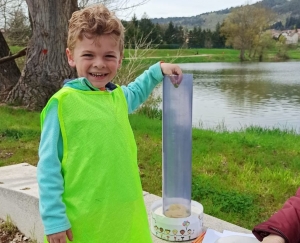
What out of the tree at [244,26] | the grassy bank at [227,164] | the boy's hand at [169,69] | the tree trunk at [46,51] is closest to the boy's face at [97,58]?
the boy's hand at [169,69]

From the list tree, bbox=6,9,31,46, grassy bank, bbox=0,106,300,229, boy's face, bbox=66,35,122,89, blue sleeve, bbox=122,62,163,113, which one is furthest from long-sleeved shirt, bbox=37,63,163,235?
tree, bbox=6,9,31,46

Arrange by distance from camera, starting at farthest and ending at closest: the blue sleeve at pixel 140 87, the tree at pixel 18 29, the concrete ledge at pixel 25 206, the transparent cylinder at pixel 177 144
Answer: the tree at pixel 18 29, the concrete ledge at pixel 25 206, the transparent cylinder at pixel 177 144, the blue sleeve at pixel 140 87

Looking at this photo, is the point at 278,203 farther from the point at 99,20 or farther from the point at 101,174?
the point at 99,20

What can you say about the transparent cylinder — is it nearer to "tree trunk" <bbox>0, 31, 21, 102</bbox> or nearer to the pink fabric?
the pink fabric

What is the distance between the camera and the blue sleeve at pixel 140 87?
191 centimetres

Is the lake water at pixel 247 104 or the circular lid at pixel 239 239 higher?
the circular lid at pixel 239 239

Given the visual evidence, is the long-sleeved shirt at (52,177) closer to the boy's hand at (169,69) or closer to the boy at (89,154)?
the boy at (89,154)

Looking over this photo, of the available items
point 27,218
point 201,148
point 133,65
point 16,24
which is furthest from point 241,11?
point 27,218

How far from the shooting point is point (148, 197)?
2.93m

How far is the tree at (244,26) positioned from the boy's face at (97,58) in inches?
1280

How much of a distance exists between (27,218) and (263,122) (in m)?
6.07

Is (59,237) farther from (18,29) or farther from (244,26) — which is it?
(244,26)

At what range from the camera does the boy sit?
1.47 meters

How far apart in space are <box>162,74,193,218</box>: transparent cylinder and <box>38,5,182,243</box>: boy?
624 mm
